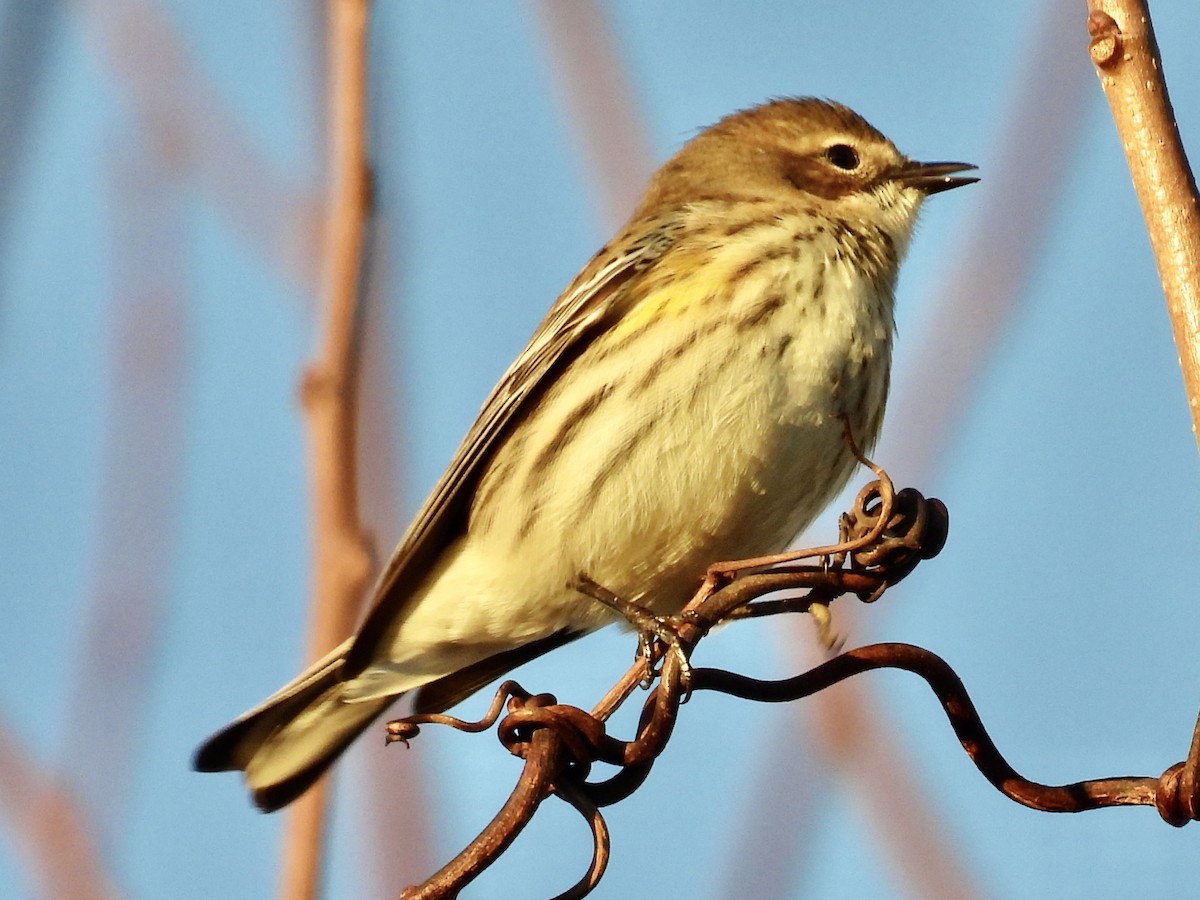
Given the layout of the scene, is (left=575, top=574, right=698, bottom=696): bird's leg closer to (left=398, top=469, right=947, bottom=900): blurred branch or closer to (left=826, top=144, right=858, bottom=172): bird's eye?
(left=398, top=469, right=947, bottom=900): blurred branch

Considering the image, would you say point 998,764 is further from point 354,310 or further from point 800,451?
point 800,451

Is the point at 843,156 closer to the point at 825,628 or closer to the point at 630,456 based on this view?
the point at 630,456

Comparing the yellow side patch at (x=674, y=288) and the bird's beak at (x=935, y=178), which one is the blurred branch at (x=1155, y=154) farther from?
the bird's beak at (x=935, y=178)

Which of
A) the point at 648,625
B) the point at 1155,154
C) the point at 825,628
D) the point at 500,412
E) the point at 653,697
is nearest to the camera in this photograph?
the point at 1155,154

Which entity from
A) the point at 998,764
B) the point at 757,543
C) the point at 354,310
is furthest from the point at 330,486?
the point at 757,543

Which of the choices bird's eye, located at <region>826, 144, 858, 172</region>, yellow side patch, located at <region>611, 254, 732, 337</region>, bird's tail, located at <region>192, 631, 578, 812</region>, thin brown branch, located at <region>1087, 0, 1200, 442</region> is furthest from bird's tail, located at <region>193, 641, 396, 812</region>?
thin brown branch, located at <region>1087, 0, 1200, 442</region>

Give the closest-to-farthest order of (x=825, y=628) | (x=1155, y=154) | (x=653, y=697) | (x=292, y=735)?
1. (x=1155, y=154)
2. (x=653, y=697)
3. (x=825, y=628)
4. (x=292, y=735)

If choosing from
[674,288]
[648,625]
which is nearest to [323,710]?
[648,625]
